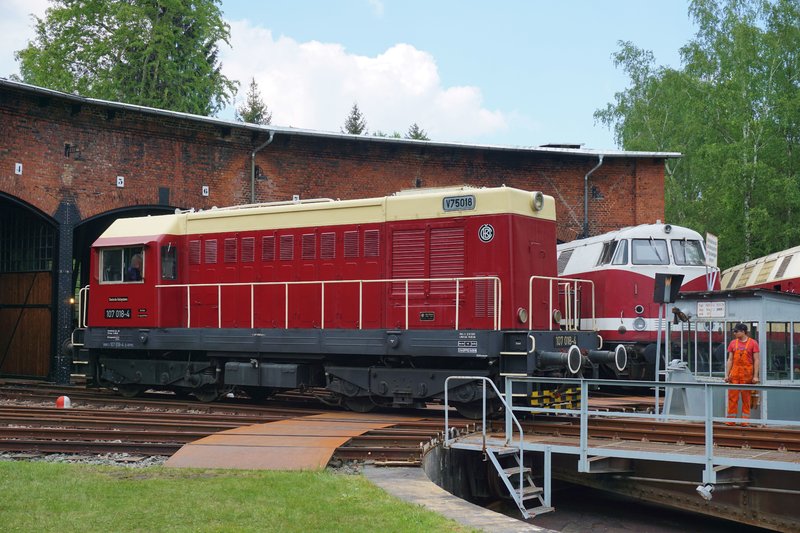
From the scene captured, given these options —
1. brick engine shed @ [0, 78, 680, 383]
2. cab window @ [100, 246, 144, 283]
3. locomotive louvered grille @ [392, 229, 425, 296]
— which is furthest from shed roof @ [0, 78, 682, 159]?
locomotive louvered grille @ [392, 229, 425, 296]

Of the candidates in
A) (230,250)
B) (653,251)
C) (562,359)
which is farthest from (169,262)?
(653,251)

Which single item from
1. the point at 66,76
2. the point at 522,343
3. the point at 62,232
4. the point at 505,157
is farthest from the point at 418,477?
the point at 66,76

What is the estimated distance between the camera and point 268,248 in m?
17.4

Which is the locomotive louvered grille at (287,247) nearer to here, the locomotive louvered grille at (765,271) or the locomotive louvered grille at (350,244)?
the locomotive louvered grille at (350,244)

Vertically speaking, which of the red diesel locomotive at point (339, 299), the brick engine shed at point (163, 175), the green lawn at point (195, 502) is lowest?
the green lawn at point (195, 502)

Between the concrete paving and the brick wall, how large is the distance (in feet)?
49.3

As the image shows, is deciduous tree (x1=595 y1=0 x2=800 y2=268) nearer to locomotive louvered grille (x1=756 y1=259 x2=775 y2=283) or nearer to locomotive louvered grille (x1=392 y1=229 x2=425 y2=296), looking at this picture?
locomotive louvered grille (x1=756 y1=259 x2=775 y2=283)

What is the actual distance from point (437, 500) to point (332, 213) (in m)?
8.29

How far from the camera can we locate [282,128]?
2584 cm

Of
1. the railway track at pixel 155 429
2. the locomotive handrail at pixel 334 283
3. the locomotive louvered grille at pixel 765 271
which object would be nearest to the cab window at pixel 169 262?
the locomotive handrail at pixel 334 283

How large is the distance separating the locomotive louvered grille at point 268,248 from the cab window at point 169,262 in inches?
86.9

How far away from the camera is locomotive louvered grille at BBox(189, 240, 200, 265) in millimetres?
18438

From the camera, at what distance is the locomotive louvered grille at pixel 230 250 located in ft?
58.7

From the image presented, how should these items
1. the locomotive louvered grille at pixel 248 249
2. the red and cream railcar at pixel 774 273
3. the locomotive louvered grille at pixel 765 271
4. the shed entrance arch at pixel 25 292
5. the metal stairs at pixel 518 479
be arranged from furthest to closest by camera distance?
the locomotive louvered grille at pixel 765 271 < the shed entrance arch at pixel 25 292 < the red and cream railcar at pixel 774 273 < the locomotive louvered grille at pixel 248 249 < the metal stairs at pixel 518 479
